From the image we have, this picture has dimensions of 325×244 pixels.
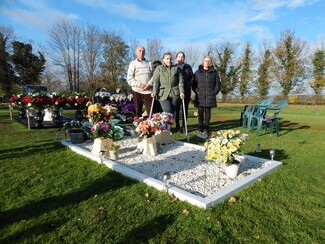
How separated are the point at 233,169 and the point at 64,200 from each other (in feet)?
7.08

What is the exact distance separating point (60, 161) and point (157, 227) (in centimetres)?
250

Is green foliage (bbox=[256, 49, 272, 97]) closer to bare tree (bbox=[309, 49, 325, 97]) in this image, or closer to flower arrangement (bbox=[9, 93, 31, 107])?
bare tree (bbox=[309, 49, 325, 97])

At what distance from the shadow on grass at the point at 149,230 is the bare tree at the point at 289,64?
2807 centimetres

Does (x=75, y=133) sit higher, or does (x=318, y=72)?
(x=318, y=72)

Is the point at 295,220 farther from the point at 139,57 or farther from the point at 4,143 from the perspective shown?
the point at 4,143

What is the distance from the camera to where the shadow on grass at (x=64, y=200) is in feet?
7.65

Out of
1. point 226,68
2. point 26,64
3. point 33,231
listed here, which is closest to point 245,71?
point 226,68

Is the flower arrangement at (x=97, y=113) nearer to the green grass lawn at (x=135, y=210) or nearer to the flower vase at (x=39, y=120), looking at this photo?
the green grass lawn at (x=135, y=210)

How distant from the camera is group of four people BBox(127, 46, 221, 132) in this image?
5.71 meters

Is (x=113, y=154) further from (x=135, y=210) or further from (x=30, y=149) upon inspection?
(x=30, y=149)

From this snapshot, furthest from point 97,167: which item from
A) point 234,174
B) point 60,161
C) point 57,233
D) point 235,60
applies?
point 235,60

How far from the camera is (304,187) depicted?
3.08m

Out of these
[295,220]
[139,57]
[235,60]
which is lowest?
[295,220]

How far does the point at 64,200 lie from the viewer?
2648 millimetres
